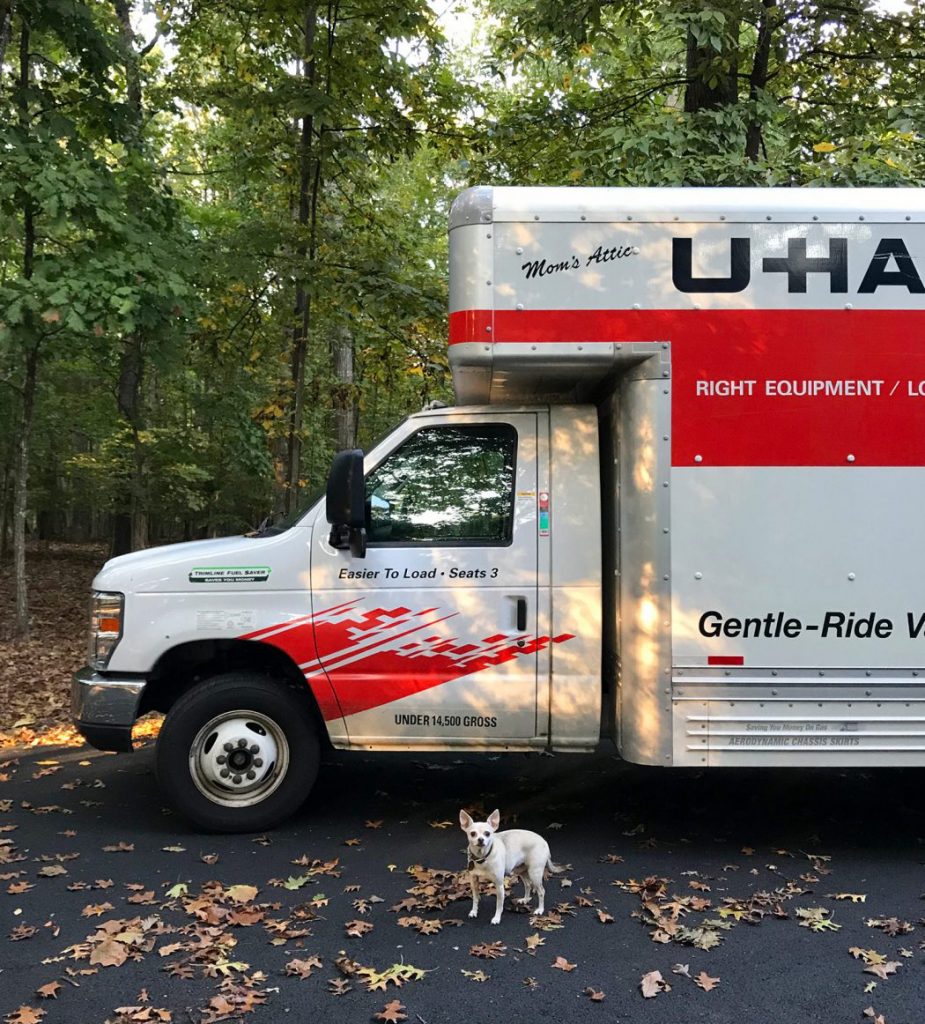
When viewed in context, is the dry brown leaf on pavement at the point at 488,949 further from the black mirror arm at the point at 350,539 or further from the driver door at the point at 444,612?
the black mirror arm at the point at 350,539

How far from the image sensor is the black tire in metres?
4.99

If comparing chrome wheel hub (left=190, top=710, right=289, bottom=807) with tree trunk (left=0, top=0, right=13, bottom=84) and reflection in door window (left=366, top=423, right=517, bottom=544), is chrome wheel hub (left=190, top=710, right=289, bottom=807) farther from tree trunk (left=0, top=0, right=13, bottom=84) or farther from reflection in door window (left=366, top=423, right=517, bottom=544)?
tree trunk (left=0, top=0, right=13, bottom=84)

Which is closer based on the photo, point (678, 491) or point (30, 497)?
point (678, 491)

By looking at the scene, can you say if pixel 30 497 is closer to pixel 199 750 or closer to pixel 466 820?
pixel 199 750

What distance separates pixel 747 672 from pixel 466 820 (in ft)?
5.63

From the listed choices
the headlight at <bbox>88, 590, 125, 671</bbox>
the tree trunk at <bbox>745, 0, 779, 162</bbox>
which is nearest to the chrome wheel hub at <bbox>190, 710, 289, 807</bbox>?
the headlight at <bbox>88, 590, 125, 671</bbox>

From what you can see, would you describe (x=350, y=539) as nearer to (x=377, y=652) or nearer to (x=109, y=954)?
(x=377, y=652)

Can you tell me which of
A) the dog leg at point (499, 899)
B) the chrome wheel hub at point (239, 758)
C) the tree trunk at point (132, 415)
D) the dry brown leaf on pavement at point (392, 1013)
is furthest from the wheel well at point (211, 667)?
the tree trunk at point (132, 415)

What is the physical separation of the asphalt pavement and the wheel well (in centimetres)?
73

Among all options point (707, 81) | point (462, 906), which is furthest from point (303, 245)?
point (462, 906)

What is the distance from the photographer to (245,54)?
1134 cm

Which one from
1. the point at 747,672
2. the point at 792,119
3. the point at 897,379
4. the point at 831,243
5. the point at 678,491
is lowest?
the point at 747,672

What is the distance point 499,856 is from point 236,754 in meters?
1.83

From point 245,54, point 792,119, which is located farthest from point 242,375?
point 792,119
